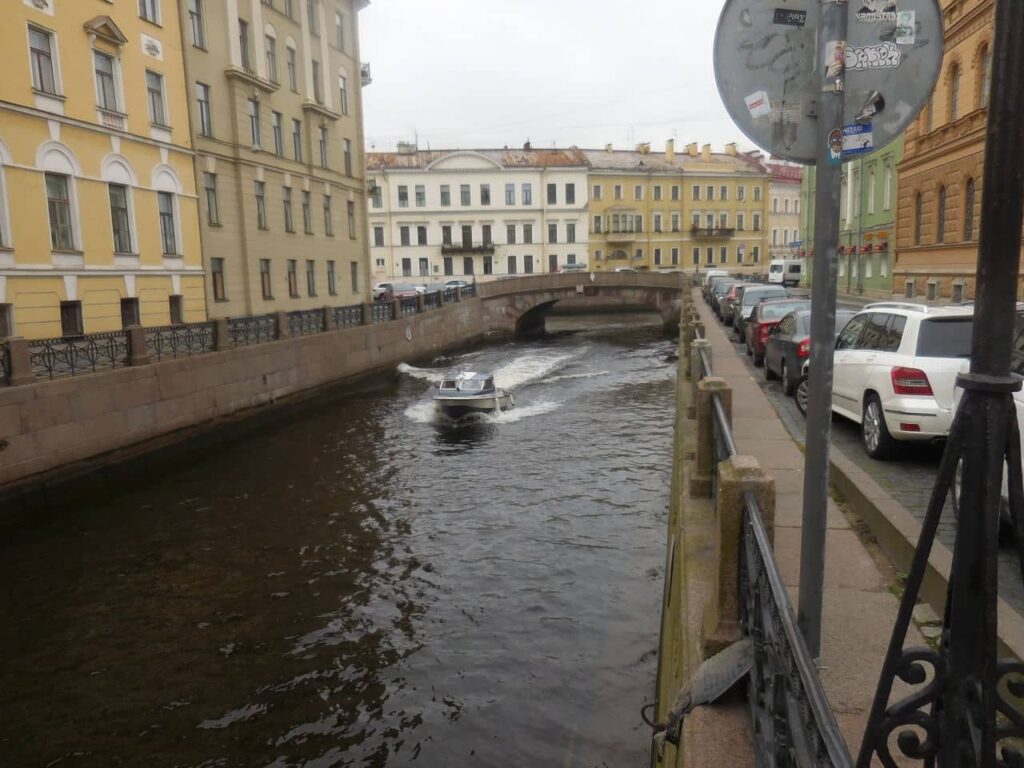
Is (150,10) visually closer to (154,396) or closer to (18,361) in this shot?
(154,396)

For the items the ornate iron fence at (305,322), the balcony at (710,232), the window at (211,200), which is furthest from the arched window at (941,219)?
the balcony at (710,232)

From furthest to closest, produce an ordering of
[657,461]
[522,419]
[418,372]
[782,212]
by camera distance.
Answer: [782,212]
[418,372]
[522,419]
[657,461]

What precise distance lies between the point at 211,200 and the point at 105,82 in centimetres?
618

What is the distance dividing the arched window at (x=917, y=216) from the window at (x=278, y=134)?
1041 inches

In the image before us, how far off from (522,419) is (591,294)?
29.5 m

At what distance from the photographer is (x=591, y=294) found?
5028 centimetres

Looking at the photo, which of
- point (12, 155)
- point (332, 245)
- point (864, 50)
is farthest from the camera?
point (332, 245)

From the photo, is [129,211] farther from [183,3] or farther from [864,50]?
[864,50]

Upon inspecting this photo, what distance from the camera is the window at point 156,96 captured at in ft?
81.2

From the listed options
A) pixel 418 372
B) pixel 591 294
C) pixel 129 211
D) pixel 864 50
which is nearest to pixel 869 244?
pixel 591 294

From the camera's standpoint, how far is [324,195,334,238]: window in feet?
123

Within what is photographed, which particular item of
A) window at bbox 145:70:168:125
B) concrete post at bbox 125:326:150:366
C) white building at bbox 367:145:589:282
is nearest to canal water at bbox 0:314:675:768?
concrete post at bbox 125:326:150:366

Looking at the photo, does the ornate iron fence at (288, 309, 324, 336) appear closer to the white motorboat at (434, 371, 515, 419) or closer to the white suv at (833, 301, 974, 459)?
the white motorboat at (434, 371, 515, 419)

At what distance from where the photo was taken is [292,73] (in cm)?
3425
